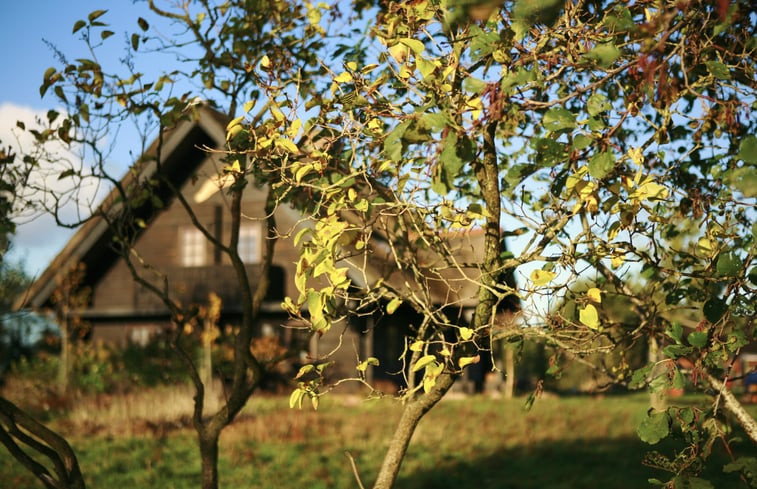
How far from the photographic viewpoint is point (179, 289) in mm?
18344

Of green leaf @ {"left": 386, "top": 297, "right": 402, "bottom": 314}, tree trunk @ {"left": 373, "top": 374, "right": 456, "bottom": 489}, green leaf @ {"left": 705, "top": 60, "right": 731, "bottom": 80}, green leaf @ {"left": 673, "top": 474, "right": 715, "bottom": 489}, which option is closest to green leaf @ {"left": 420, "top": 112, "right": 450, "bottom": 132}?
green leaf @ {"left": 386, "top": 297, "right": 402, "bottom": 314}

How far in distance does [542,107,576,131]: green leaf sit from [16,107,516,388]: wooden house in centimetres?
1493

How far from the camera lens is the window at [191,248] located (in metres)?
21.5

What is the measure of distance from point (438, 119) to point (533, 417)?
13.6m

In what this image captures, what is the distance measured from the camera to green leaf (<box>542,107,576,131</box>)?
10.7 feet

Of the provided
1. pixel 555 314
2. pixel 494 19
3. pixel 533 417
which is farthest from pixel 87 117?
pixel 533 417

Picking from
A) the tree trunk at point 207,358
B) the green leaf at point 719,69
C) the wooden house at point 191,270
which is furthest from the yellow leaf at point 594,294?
the wooden house at point 191,270

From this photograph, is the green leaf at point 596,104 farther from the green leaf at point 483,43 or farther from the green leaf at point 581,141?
the green leaf at point 483,43

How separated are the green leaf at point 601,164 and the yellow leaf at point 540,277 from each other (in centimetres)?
49

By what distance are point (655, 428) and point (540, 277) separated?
104cm

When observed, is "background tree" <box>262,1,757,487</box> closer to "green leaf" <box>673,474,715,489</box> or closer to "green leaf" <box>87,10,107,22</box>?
"green leaf" <box>673,474,715,489</box>

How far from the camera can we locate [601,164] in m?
3.25

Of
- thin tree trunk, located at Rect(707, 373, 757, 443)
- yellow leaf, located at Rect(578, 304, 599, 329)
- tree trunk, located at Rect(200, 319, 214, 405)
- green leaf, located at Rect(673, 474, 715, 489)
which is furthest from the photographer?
tree trunk, located at Rect(200, 319, 214, 405)

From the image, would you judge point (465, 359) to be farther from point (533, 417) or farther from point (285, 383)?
point (285, 383)
